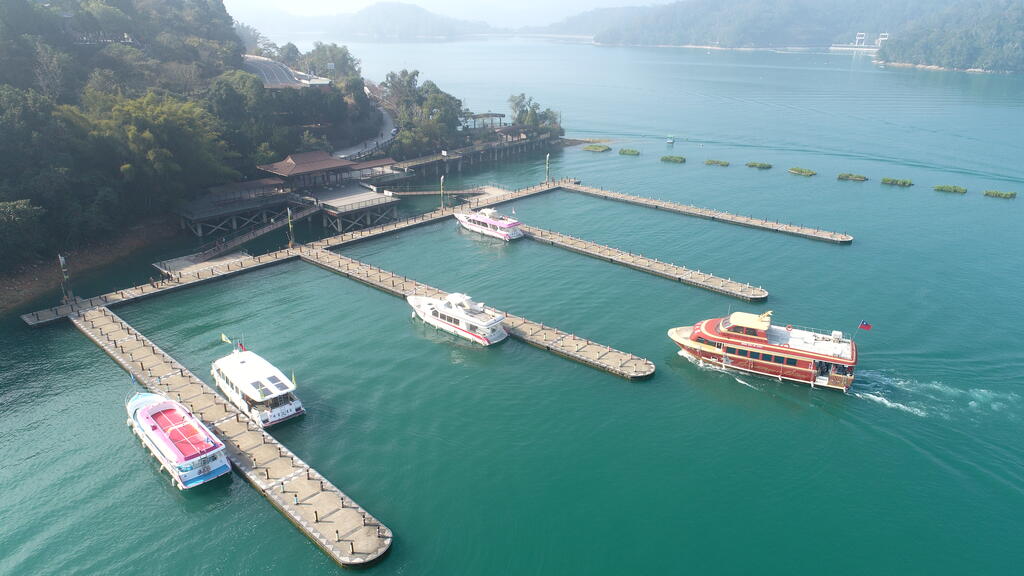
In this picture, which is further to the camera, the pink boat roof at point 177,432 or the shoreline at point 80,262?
the shoreline at point 80,262

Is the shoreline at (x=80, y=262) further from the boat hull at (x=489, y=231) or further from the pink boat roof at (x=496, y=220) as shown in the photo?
the pink boat roof at (x=496, y=220)

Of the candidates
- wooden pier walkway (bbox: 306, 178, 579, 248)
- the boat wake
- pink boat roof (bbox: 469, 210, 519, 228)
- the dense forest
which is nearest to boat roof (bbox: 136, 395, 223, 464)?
the dense forest

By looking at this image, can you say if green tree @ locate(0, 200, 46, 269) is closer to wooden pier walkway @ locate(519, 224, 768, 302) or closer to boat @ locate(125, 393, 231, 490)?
boat @ locate(125, 393, 231, 490)

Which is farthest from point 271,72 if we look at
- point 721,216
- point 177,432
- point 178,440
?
point 178,440

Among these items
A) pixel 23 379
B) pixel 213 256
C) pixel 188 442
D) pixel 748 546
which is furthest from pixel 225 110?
pixel 748 546

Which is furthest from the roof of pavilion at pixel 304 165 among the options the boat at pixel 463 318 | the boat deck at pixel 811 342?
the boat deck at pixel 811 342

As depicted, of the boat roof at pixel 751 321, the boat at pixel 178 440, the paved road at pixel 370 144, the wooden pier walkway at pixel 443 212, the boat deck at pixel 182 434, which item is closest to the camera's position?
the boat at pixel 178 440

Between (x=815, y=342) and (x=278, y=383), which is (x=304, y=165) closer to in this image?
(x=278, y=383)

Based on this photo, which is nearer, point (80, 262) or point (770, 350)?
point (770, 350)
